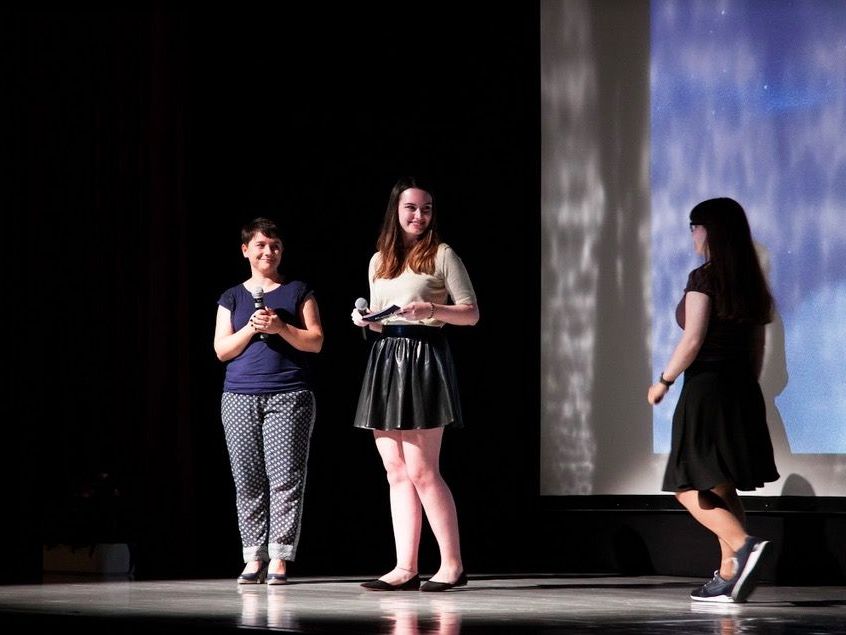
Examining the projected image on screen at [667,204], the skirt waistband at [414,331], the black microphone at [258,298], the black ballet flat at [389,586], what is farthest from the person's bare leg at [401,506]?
the projected image on screen at [667,204]

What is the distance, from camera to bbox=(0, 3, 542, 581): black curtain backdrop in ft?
18.3

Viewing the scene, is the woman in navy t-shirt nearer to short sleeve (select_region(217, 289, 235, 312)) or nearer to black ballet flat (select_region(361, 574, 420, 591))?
short sleeve (select_region(217, 289, 235, 312))

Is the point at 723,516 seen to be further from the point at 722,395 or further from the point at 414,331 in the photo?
the point at 414,331

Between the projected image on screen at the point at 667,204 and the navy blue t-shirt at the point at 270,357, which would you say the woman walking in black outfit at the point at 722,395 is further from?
the navy blue t-shirt at the point at 270,357

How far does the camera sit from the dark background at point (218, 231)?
558cm

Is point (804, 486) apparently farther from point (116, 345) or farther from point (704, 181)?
point (116, 345)

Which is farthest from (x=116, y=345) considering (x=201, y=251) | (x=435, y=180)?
(x=435, y=180)

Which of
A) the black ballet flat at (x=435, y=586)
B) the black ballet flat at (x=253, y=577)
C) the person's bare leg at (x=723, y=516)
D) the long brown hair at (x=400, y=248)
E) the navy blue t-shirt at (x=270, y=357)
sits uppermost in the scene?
the long brown hair at (x=400, y=248)

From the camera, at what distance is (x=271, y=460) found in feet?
14.7

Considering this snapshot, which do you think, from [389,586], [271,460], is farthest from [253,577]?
[389,586]

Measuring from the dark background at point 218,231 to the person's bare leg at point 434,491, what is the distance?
4.36 feet

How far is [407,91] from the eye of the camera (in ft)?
19.0

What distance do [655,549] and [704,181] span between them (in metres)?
1.40

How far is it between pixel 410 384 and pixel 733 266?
103cm
